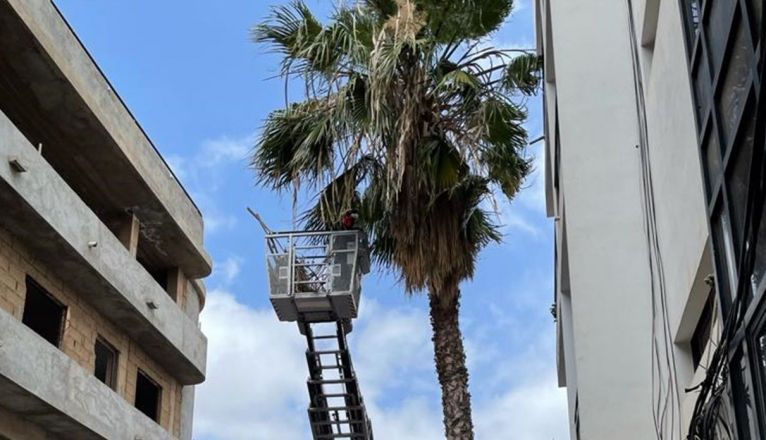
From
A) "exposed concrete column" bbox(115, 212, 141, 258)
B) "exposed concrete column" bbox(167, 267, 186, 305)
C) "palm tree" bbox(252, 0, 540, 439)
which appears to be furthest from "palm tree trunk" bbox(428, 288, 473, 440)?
"exposed concrete column" bbox(167, 267, 186, 305)

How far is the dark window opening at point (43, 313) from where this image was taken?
18.1 m

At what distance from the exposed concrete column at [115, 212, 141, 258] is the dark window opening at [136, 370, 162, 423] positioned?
2.44 meters

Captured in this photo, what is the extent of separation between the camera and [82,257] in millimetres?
17984

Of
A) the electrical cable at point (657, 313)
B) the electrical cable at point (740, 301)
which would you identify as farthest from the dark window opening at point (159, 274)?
the electrical cable at point (740, 301)

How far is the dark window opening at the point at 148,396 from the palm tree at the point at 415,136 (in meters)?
5.80

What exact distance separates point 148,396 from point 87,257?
17.5 ft

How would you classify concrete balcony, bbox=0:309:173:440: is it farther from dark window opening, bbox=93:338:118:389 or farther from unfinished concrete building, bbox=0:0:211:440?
dark window opening, bbox=93:338:118:389

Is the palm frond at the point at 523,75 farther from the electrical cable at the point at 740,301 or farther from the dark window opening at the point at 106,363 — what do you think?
the electrical cable at the point at 740,301

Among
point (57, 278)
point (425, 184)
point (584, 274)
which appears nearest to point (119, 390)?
point (57, 278)

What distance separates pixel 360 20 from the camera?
18.3m

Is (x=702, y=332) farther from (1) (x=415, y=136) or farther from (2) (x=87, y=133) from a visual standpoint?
(2) (x=87, y=133)

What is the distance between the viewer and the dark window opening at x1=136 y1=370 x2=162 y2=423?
873 inches

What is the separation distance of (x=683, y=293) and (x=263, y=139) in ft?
32.9

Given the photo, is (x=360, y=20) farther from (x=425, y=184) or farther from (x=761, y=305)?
(x=761, y=305)
